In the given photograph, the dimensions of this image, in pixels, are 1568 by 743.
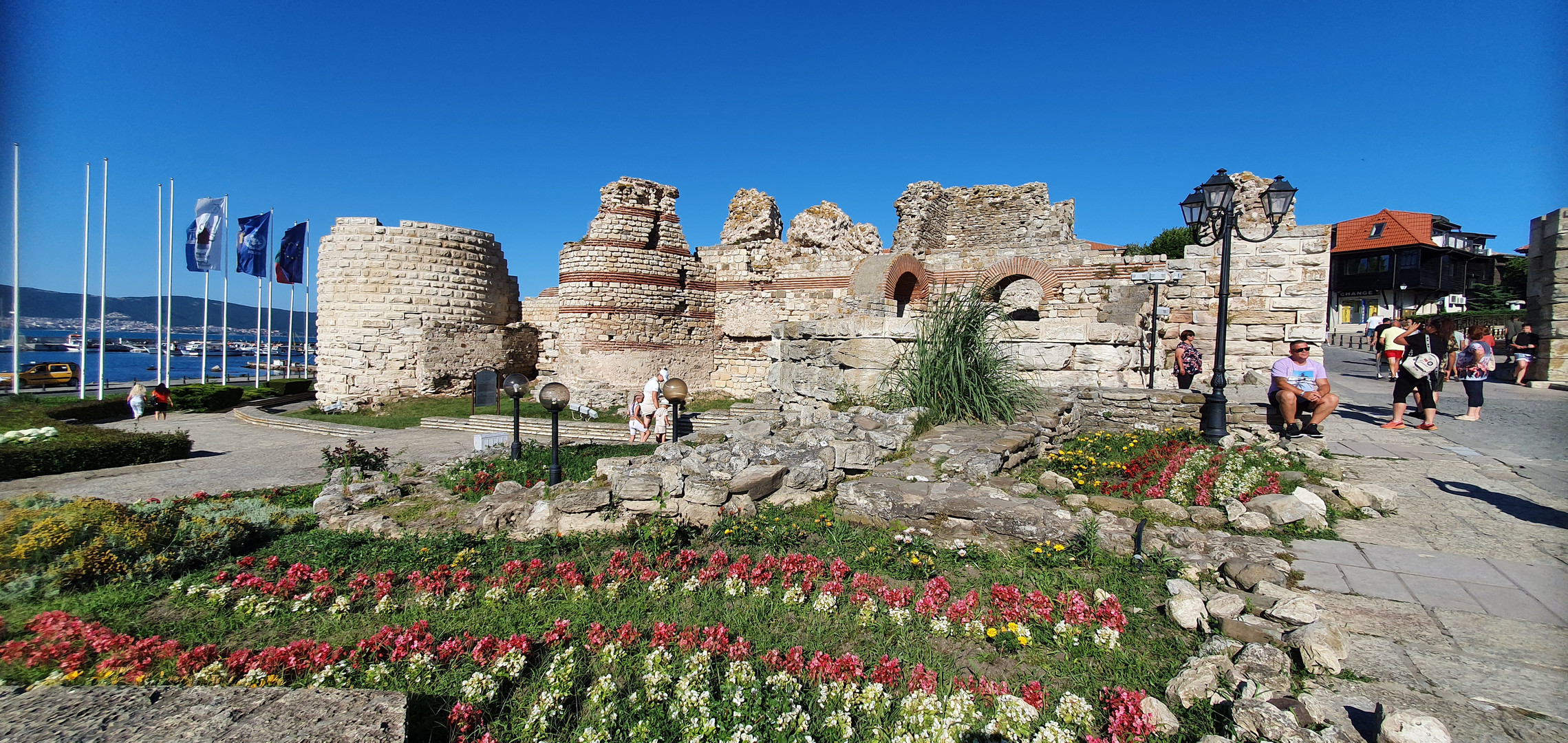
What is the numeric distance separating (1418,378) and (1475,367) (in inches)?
128

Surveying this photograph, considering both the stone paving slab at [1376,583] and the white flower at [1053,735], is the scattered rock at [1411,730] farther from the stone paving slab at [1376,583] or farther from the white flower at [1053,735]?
the stone paving slab at [1376,583]

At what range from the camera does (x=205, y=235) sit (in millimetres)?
23891

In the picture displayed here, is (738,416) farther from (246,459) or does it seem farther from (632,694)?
(246,459)

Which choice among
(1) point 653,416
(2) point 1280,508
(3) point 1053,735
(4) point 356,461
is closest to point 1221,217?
(2) point 1280,508

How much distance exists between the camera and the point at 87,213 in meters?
20.7

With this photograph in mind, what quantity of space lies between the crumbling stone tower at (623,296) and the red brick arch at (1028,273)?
33.4 ft

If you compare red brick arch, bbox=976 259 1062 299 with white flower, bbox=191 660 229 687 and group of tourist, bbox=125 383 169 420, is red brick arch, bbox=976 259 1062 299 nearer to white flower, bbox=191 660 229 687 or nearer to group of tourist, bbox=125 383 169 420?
white flower, bbox=191 660 229 687

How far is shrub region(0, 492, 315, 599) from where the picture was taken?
4188 mm

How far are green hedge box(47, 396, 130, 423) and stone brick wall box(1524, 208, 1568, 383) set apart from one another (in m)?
31.9

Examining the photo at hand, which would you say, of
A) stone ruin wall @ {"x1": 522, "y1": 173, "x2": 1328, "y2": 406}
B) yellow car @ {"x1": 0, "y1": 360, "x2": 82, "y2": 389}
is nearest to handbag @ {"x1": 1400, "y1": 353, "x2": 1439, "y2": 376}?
stone ruin wall @ {"x1": 522, "y1": 173, "x2": 1328, "y2": 406}

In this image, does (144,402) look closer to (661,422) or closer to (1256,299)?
(661,422)

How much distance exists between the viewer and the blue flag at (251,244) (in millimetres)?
25125

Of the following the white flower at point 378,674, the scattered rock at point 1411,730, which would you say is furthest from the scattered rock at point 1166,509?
the white flower at point 378,674

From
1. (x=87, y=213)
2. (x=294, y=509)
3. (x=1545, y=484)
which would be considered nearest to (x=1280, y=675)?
(x=1545, y=484)
